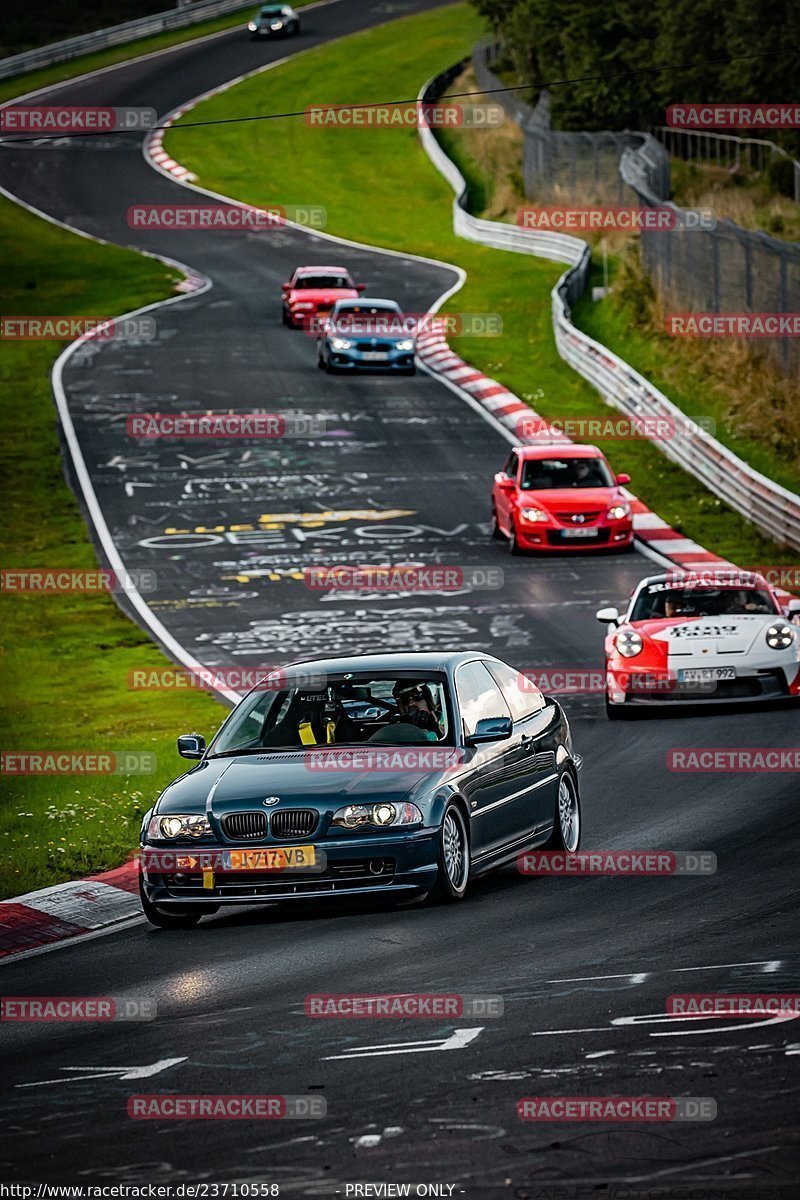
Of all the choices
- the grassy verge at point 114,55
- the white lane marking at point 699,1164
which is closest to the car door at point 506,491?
the white lane marking at point 699,1164

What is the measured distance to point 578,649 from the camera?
22922 millimetres

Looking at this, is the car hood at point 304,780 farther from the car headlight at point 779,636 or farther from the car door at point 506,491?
the car door at point 506,491

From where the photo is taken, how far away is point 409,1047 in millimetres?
8398

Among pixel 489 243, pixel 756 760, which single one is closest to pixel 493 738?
pixel 756 760

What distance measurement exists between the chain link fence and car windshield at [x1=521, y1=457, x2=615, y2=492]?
5.08m

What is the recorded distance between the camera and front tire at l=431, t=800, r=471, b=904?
37.9 ft

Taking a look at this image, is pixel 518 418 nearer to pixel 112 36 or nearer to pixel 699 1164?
pixel 699 1164

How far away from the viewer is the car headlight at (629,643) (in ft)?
64.1

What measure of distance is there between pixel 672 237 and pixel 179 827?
103ft

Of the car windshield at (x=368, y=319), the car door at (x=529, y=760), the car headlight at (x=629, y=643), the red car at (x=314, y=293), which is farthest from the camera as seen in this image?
the red car at (x=314, y=293)

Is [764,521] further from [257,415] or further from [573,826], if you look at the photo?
[573,826]

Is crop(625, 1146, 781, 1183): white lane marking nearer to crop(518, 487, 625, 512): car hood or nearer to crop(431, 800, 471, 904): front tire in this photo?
crop(431, 800, 471, 904): front tire

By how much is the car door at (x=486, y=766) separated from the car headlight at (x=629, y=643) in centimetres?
653

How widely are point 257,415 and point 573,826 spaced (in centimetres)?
2641
